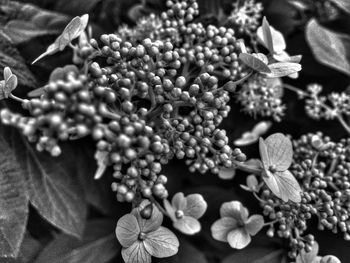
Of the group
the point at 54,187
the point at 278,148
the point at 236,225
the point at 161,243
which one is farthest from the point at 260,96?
the point at 54,187

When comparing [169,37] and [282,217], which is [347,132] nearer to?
[282,217]

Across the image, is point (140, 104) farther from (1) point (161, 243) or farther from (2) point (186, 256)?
(2) point (186, 256)

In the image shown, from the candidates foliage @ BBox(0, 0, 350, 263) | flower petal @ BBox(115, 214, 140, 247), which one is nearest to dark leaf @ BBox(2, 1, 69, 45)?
foliage @ BBox(0, 0, 350, 263)

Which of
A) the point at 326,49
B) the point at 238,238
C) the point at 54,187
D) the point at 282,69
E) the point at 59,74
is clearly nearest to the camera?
the point at 59,74

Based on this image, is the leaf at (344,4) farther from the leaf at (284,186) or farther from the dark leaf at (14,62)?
the dark leaf at (14,62)

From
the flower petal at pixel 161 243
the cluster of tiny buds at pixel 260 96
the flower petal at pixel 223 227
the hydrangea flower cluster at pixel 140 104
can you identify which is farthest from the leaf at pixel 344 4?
the flower petal at pixel 161 243

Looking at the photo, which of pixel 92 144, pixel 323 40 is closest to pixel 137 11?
pixel 92 144
